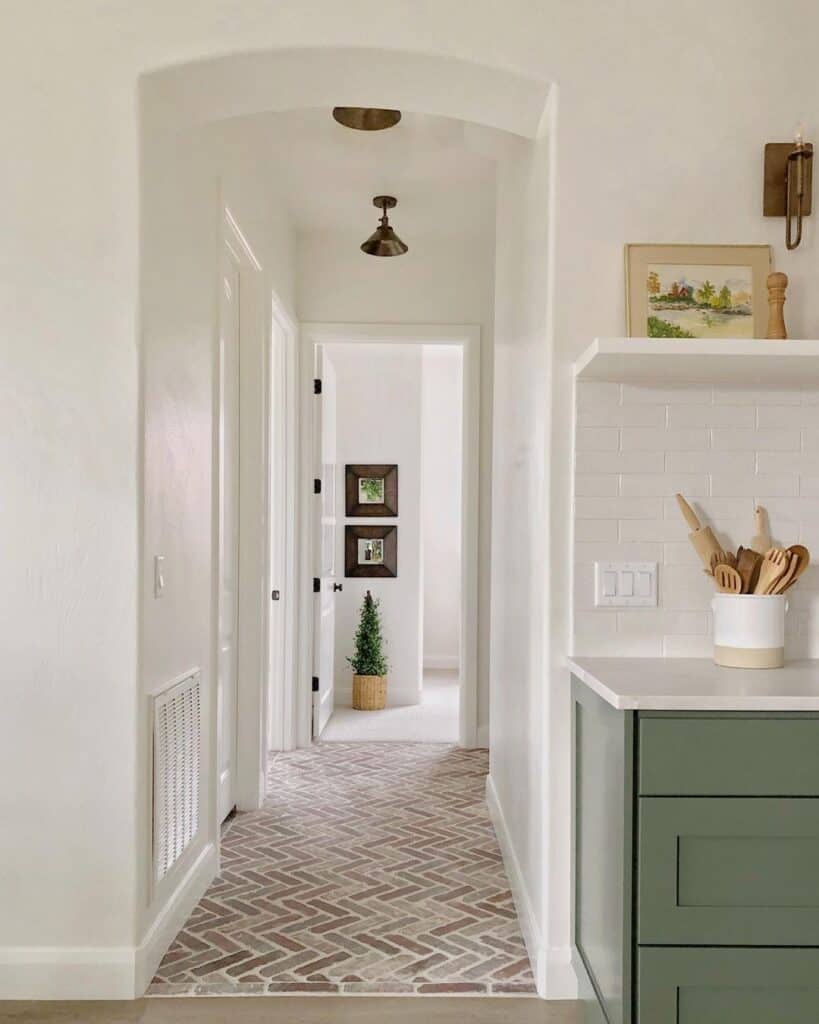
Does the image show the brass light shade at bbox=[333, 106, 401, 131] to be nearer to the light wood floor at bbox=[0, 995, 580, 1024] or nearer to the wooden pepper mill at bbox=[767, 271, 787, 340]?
the wooden pepper mill at bbox=[767, 271, 787, 340]

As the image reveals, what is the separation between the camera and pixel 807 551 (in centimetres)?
242

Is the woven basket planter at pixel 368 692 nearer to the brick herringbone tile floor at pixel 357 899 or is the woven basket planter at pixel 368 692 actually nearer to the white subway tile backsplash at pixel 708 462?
the brick herringbone tile floor at pixel 357 899

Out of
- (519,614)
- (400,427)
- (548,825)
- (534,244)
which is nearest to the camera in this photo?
(548,825)

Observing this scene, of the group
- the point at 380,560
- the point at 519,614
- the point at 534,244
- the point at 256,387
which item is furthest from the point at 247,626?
the point at 380,560

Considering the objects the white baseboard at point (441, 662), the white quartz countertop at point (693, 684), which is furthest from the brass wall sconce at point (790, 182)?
the white baseboard at point (441, 662)

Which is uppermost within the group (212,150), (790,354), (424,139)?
(424,139)

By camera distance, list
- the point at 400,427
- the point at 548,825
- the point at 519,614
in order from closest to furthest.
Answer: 1. the point at 548,825
2. the point at 519,614
3. the point at 400,427

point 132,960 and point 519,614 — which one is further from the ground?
point 519,614

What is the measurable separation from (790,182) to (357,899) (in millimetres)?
2535

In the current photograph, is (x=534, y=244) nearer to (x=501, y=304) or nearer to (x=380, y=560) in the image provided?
(x=501, y=304)

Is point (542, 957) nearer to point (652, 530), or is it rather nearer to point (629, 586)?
point (629, 586)

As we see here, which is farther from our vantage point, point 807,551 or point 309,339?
point 309,339

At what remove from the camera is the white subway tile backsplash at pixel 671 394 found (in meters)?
Answer: 2.58

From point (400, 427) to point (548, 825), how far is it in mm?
4778
